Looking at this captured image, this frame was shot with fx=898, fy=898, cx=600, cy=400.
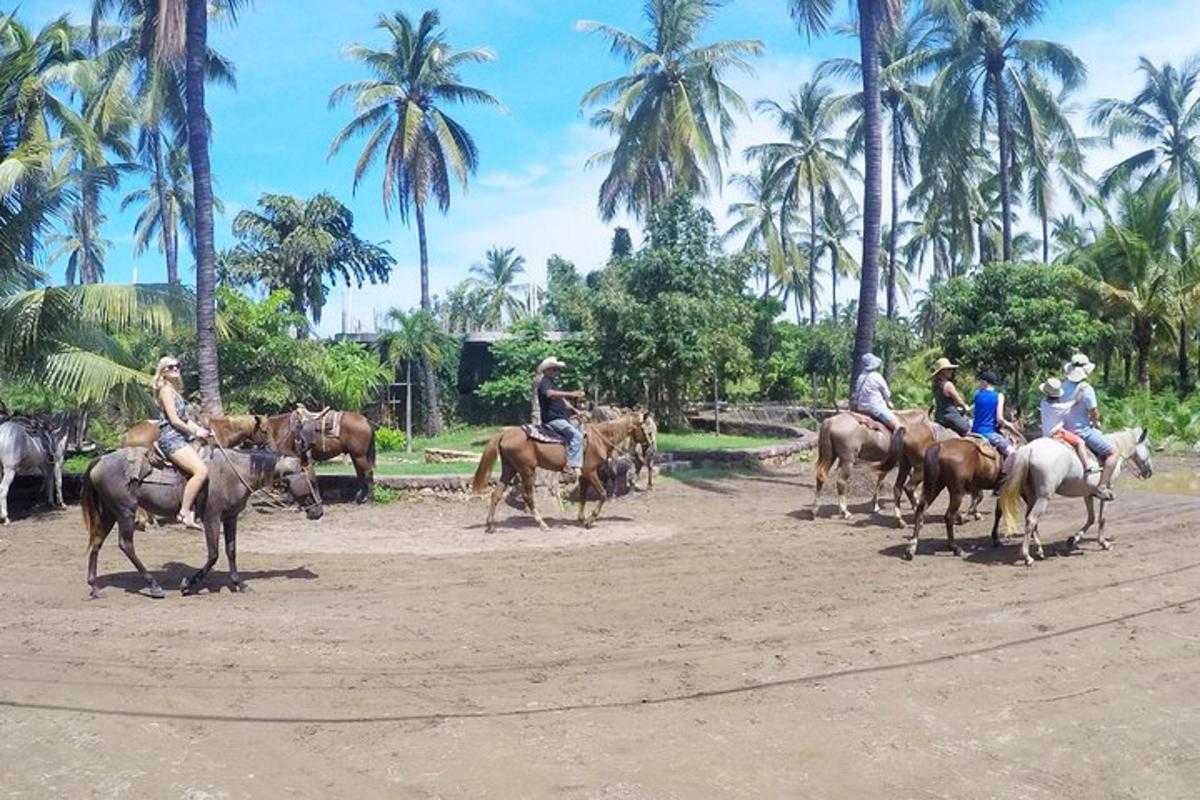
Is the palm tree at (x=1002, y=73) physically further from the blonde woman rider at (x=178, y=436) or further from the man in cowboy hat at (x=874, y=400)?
the blonde woman rider at (x=178, y=436)

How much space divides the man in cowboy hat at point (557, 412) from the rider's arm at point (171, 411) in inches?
200

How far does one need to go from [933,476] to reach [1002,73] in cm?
2221

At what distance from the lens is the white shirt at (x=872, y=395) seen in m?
13.6

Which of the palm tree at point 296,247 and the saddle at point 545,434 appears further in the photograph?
the palm tree at point 296,247

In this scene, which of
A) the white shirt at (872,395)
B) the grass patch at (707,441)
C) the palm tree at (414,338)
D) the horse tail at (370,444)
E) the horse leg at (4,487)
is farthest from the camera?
the palm tree at (414,338)

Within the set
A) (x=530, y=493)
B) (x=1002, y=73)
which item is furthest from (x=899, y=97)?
(x=530, y=493)

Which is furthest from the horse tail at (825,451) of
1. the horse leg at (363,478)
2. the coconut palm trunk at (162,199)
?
the coconut palm trunk at (162,199)

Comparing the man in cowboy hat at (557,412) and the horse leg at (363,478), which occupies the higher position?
the man in cowboy hat at (557,412)

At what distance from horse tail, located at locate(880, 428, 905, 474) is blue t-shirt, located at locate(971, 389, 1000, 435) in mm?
1684

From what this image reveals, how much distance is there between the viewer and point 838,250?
52.6 meters

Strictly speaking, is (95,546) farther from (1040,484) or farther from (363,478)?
(1040,484)

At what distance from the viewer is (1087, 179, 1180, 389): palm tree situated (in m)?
27.5

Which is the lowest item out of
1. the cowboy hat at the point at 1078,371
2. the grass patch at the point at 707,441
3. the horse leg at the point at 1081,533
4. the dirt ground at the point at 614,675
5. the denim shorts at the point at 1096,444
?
the dirt ground at the point at 614,675

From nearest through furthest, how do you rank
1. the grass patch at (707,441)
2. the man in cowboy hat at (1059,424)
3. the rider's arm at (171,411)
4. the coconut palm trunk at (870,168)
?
Answer: the rider's arm at (171,411), the man in cowboy hat at (1059,424), the coconut palm trunk at (870,168), the grass patch at (707,441)
